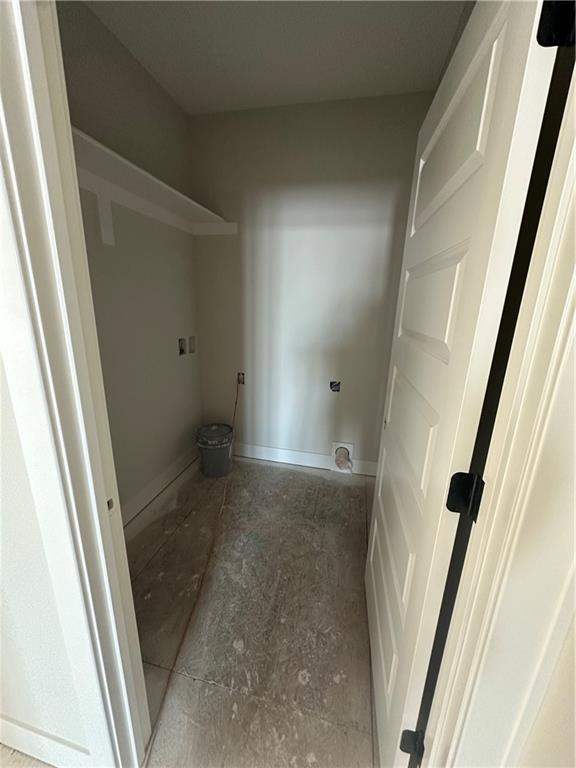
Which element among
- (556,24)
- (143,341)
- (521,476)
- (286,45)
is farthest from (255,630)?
(286,45)

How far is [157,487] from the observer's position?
2.26 metres

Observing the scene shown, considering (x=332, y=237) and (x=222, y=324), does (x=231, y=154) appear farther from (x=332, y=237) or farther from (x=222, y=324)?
(x=222, y=324)

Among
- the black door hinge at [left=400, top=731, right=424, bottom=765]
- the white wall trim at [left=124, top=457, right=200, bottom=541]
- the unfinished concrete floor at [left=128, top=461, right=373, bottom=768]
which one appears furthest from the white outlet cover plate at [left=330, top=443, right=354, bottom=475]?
the black door hinge at [left=400, top=731, right=424, bottom=765]

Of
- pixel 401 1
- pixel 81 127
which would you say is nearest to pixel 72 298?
pixel 81 127

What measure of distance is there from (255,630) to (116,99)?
2743 mm

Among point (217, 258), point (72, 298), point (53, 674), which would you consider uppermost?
point (217, 258)

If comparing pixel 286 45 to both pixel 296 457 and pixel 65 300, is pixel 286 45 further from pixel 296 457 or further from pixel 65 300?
pixel 296 457

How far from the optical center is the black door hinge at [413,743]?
78 cm

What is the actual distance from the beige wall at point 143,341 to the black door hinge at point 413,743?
1.75m

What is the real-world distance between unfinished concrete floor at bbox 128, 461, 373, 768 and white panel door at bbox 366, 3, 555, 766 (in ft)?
0.70

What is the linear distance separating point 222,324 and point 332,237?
3.63 ft

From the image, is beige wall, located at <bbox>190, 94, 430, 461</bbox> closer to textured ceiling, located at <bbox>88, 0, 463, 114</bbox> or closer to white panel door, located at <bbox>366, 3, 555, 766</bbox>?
textured ceiling, located at <bbox>88, 0, 463, 114</bbox>

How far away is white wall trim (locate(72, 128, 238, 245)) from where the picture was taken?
133 cm

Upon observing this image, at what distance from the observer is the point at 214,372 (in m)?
2.74
